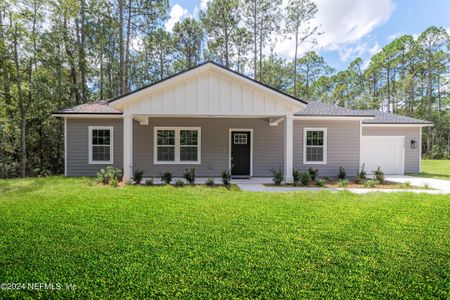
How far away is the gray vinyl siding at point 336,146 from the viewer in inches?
437

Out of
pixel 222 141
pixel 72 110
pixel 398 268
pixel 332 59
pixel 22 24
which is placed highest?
pixel 332 59

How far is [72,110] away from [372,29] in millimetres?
30955

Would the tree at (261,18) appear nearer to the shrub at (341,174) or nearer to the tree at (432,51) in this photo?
the shrub at (341,174)

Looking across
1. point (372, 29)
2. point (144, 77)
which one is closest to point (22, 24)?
point (144, 77)

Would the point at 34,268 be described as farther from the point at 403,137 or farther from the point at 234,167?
the point at 403,137

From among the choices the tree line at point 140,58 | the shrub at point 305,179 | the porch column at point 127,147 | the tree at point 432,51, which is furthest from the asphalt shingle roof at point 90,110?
the tree at point 432,51

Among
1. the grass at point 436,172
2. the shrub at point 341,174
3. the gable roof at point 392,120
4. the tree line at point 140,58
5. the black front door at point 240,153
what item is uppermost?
the tree line at point 140,58

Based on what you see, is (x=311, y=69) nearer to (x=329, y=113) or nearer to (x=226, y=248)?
(x=329, y=113)

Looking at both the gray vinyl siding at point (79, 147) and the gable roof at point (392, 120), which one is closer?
the gray vinyl siding at point (79, 147)

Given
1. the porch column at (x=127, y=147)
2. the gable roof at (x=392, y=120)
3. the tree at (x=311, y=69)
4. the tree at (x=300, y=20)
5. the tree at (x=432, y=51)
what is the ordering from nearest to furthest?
the porch column at (x=127, y=147) < the gable roof at (x=392, y=120) < the tree at (x=300, y=20) < the tree at (x=432, y=51) < the tree at (x=311, y=69)

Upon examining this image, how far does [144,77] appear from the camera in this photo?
22922mm

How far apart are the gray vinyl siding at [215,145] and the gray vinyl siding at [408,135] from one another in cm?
506

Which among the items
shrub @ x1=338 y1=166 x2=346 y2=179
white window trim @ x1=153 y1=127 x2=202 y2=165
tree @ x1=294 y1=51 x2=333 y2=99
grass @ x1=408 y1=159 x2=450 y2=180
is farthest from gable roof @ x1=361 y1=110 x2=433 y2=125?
tree @ x1=294 y1=51 x2=333 y2=99

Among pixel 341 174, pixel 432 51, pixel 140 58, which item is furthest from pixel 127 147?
pixel 432 51
